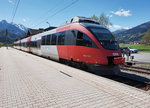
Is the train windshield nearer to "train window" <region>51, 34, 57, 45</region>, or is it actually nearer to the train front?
the train front

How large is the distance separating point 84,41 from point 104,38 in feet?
3.95

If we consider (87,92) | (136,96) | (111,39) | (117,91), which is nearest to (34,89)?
(87,92)

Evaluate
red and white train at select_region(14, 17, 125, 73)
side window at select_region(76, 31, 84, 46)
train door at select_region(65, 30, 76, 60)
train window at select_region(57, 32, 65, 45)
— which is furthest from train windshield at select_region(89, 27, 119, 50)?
train window at select_region(57, 32, 65, 45)

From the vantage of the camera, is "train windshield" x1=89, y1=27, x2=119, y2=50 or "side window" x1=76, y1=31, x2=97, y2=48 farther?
"side window" x1=76, y1=31, x2=97, y2=48

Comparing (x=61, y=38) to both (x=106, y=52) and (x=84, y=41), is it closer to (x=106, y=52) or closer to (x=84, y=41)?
(x=84, y=41)

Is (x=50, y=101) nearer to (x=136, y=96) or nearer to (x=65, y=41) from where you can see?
(x=136, y=96)

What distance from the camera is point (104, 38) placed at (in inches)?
299

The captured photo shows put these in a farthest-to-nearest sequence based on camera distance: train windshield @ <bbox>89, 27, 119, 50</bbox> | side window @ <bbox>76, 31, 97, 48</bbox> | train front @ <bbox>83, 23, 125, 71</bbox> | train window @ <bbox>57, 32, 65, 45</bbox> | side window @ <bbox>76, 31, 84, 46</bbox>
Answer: train window @ <bbox>57, 32, 65, 45</bbox> → side window @ <bbox>76, 31, 84, 46</bbox> → side window @ <bbox>76, 31, 97, 48</bbox> → train windshield @ <bbox>89, 27, 119, 50</bbox> → train front @ <bbox>83, 23, 125, 71</bbox>

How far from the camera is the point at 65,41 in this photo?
9.91m

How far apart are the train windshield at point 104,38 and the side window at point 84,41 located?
17.2 inches

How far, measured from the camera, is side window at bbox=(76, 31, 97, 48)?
7498 mm

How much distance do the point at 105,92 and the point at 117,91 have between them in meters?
0.47

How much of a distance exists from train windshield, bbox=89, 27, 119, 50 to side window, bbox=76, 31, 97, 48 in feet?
1.44

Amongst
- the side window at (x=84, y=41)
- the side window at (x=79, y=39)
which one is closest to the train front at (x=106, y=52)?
the side window at (x=84, y=41)
